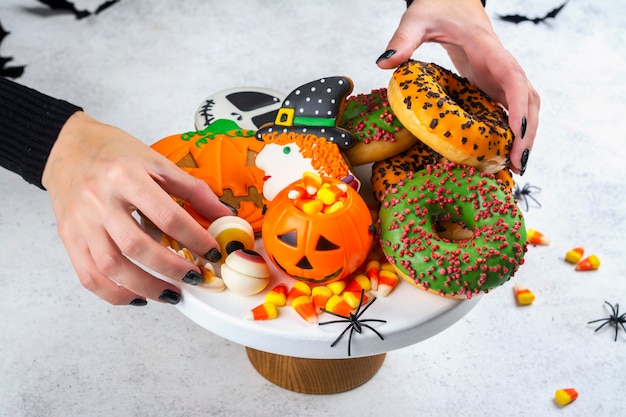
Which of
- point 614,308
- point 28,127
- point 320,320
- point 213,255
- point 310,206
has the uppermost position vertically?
point 28,127

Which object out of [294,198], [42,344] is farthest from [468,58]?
[42,344]

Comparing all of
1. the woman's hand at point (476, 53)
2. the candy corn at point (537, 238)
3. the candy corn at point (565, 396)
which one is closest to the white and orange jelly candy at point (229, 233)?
the woman's hand at point (476, 53)

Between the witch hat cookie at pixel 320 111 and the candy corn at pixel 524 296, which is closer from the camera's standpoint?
the witch hat cookie at pixel 320 111

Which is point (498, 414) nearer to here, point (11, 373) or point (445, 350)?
point (445, 350)

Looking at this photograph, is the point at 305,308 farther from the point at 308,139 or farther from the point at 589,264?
the point at 589,264

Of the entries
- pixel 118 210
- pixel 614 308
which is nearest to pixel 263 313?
pixel 118 210

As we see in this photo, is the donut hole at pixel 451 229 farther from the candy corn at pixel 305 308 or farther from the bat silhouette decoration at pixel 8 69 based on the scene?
the bat silhouette decoration at pixel 8 69
